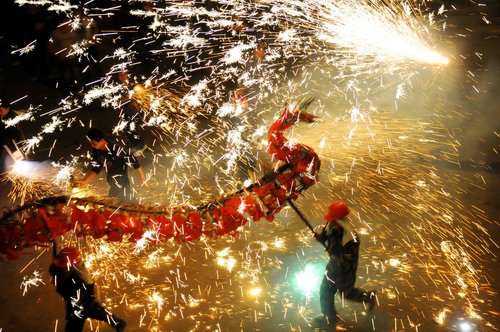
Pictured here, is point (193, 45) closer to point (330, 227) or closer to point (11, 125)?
point (11, 125)

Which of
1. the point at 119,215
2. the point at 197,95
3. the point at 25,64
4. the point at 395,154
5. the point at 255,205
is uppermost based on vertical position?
the point at 255,205

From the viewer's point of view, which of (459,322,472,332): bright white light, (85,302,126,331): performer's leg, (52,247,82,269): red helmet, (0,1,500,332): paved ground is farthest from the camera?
(0,1,500,332): paved ground

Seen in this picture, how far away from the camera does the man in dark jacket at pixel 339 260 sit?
3.95m

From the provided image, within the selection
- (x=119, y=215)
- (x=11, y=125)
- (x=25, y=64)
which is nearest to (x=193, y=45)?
(x=25, y=64)

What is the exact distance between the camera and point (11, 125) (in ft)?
26.4

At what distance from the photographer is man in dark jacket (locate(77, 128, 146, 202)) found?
586 cm

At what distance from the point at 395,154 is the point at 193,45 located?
394 inches

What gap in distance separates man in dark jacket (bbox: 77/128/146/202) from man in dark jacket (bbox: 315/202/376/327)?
347 cm

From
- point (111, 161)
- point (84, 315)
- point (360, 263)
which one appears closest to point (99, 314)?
point (84, 315)

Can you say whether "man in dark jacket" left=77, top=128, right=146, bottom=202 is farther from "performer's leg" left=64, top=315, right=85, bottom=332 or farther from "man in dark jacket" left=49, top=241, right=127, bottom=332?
"performer's leg" left=64, top=315, right=85, bottom=332

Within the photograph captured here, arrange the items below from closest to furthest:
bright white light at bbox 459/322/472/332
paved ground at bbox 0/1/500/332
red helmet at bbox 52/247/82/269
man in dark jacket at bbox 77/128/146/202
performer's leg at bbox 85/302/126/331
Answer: red helmet at bbox 52/247/82/269 → performer's leg at bbox 85/302/126/331 → bright white light at bbox 459/322/472/332 → paved ground at bbox 0/1/500/332 → man in dark jacket at bbox 77/128/146/202

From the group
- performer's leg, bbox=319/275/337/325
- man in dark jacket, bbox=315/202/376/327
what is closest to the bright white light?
man in dark jacket, bbox=315/202/376/327

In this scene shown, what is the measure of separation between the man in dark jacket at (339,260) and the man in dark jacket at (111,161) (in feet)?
11.4

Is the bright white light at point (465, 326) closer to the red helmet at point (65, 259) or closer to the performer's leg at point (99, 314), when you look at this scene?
the performer's leg at point (99, 314)
